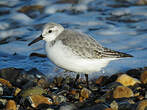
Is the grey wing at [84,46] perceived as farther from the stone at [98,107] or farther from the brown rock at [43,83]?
the stone at [98,107]

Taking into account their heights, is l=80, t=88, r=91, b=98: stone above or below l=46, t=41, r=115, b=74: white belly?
below

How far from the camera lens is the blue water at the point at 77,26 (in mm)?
7246

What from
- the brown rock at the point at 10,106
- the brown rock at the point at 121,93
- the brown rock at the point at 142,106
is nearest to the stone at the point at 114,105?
the brown rock at the point at 142,106

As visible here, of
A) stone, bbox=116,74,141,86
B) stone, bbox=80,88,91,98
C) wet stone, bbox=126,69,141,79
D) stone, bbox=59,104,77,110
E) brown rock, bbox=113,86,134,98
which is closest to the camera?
stone, bbox=59,104,77,110

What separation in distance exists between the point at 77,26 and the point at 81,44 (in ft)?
14.6

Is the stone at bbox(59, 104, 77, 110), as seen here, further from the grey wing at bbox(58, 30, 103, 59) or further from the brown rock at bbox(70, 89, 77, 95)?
the grey wing at bbox(58, 30, 103, 59)

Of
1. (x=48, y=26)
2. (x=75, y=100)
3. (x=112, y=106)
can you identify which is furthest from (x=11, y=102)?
(x=48, y=26)

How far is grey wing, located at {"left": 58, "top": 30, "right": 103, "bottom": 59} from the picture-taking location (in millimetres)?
5289

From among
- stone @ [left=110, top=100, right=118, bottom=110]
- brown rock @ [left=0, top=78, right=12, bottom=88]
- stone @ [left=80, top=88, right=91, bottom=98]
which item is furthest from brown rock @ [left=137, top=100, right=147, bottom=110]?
brown rock @ [left=0, top=78, right=12, bottom=88]

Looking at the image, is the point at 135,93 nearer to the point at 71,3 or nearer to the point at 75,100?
A: the point at 75,100

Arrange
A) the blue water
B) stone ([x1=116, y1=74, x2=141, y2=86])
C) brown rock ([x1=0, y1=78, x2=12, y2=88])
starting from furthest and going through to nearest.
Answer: the blue water, brown rock ([x1=0, y1=78, x2=12, y2=88]), stone ([x1=116, y1=74, x2=141, y2=86])

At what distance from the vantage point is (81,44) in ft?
17.6

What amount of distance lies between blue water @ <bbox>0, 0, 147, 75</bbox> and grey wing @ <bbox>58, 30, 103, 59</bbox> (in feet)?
3.63

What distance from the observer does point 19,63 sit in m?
7.25
